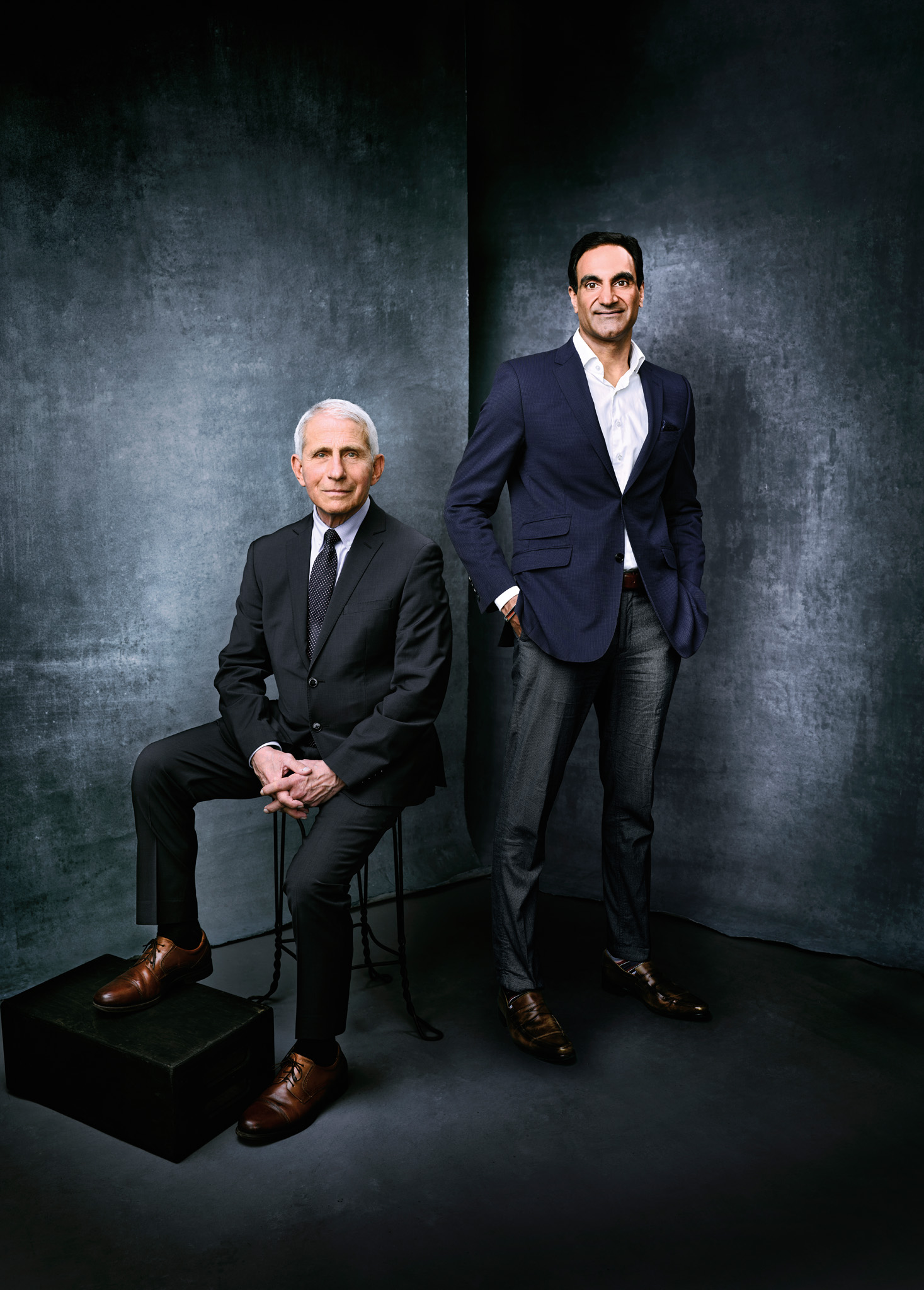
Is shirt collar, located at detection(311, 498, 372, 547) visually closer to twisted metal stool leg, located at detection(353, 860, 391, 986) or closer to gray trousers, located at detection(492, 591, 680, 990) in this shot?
gray trousers, located at detection(492, 591, 680, 990)

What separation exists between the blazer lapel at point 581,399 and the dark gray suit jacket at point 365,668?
1.63 ft

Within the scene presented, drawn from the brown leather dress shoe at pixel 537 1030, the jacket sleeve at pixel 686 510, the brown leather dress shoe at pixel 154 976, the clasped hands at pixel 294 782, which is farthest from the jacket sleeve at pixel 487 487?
the brown leather dress shoe at pixel 154 976

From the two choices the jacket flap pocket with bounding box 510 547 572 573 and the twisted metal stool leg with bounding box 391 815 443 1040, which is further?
the twisted metal stool leg with bounding box 391 815 443 1040

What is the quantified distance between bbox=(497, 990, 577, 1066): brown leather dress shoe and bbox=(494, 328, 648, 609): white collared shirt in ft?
3.93

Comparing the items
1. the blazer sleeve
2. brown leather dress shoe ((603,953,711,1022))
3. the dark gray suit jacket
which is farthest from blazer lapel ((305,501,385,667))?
brown leather dress shoe ((603,953,711,1022))

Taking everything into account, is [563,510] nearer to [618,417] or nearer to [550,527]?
[550,527]

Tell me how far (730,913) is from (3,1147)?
232cm

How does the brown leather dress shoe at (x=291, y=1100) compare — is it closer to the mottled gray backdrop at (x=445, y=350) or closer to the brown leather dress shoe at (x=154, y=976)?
the brown leather dress shoe at (x=154, y=976)

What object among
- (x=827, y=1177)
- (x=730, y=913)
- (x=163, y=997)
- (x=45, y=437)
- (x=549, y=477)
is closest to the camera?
(x=827, y=1177)

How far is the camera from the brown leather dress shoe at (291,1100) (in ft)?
6.92

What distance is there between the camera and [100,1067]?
6.97 feet

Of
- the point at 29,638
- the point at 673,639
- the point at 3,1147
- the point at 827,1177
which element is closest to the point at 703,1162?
→ the point at 827,1177

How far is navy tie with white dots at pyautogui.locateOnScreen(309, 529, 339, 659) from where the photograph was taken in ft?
8.07

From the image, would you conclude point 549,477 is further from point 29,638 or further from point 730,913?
point 730,913
